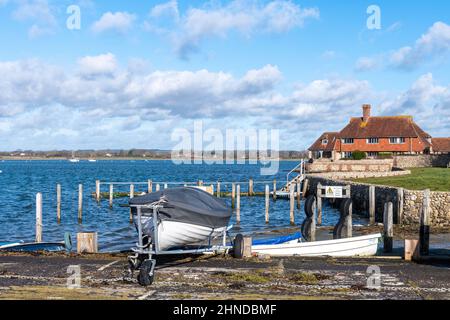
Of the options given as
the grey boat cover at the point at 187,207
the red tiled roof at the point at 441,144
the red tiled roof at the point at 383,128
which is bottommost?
the grey boat cover at the point at 187,207

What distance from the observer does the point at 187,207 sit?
14648 millimetres

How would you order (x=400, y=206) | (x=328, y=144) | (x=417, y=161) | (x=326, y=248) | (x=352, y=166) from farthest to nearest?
(x=328, y=144) → (x=417, y=161) → (x=352, y=166) → (x=400, y=206) → (x=326, y=248)

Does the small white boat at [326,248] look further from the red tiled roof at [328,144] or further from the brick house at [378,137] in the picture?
the red tiled roof at [328,144]

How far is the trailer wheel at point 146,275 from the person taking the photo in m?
12.4

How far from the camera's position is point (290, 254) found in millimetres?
17781

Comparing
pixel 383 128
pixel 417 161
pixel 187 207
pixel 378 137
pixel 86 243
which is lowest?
pixel 86 243

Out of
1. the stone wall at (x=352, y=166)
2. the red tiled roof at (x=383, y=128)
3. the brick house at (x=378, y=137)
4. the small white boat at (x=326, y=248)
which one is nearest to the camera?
the small white boat at (x=326, y=248)

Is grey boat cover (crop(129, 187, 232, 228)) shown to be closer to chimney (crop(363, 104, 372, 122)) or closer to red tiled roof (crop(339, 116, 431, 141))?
red tiled roof (crop(339, 116, 431, 141))

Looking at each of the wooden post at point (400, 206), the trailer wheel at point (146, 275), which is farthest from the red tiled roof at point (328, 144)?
the trailer wheel at point (146, 275)

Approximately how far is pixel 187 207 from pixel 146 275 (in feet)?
8.98

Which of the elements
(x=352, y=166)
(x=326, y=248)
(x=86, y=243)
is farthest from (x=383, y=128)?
(x=86, y=243)

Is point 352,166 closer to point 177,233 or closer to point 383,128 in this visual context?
point 383,128
